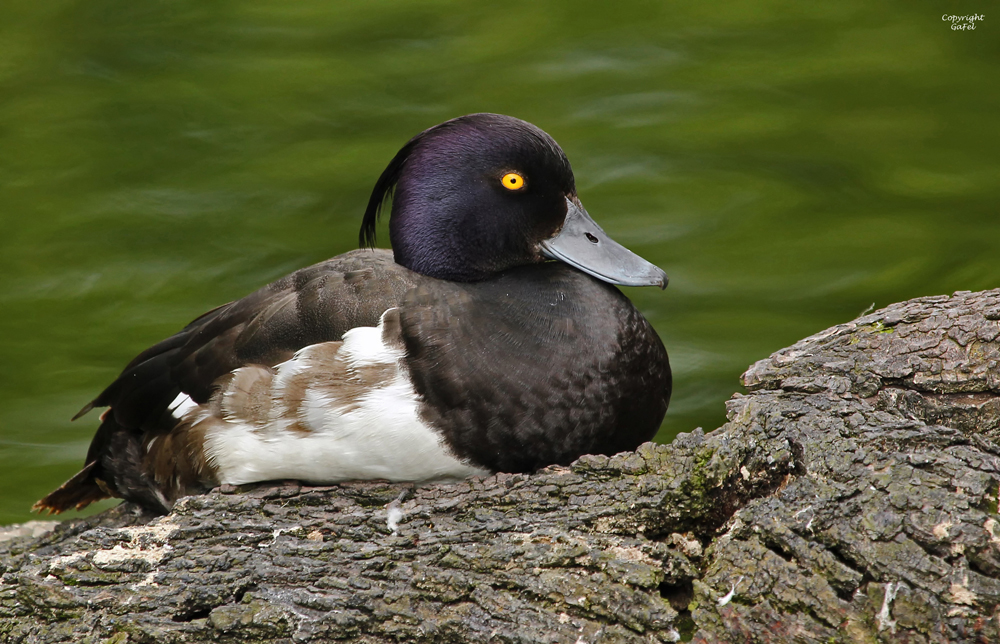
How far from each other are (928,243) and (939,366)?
3.06 metres

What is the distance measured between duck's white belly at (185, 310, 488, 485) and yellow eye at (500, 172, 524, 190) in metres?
0.58

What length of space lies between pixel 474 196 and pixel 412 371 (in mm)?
594

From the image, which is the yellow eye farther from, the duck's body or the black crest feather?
the black crest feather

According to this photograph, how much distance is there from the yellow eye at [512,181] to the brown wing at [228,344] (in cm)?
39

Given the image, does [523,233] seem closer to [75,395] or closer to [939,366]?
[939,366]

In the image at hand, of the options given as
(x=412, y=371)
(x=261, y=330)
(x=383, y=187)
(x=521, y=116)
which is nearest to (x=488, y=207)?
(x=383, y=187)

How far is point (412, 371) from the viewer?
2791 mm

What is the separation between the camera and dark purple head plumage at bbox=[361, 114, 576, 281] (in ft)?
9.94

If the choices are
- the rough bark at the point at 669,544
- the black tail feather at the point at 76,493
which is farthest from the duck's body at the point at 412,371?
the black tail feather at the point at 76,493

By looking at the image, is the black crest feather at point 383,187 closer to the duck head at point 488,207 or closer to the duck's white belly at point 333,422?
the duck head at point 488,207

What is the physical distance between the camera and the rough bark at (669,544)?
2008 mm

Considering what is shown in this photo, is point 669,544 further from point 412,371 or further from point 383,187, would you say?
point 383,187

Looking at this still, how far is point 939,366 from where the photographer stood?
257 centimetres

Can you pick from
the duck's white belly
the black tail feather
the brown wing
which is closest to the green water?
the black tail feather
